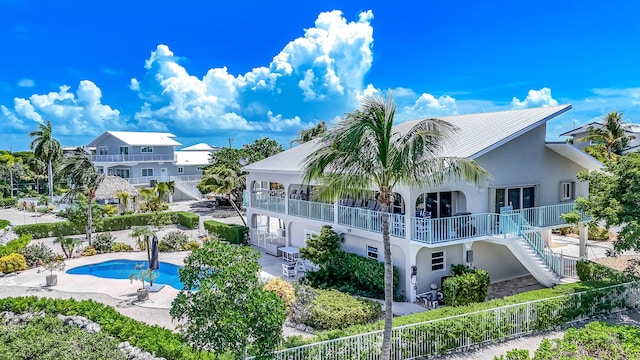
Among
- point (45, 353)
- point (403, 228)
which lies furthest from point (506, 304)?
point (45, 353)

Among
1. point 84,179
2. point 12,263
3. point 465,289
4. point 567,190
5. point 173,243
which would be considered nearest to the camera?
point 465,289

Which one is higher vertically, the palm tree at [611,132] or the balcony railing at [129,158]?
the palm tree at [611,132]

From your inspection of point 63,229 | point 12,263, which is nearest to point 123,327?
point 12,263

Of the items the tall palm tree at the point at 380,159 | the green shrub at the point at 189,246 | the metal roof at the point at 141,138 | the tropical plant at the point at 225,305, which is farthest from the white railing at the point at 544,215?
the metal roof at the point at 141,138

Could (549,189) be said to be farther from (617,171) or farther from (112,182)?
(112,182)

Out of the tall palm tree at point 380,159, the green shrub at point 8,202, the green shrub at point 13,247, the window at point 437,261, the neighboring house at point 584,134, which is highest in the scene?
the neighboring house at point 584,134

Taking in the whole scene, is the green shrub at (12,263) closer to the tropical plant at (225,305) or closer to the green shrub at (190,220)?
the green shrub at (190,220)

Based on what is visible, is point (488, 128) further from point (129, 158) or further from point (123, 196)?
point (129, 158)
